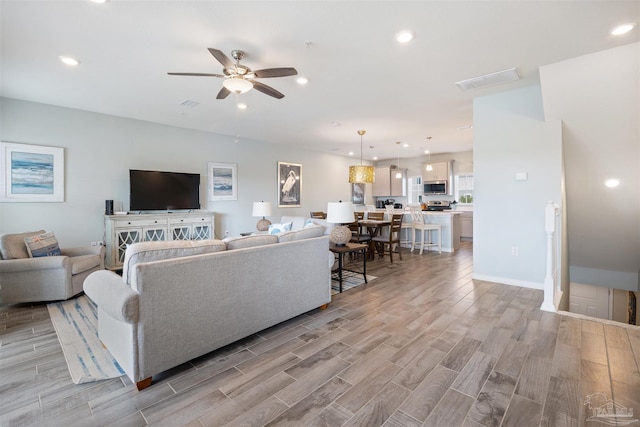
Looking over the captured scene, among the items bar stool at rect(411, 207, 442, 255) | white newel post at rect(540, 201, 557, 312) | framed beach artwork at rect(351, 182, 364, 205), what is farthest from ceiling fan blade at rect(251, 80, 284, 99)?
framed beach artwork at rect(351, 182, 364, 205)

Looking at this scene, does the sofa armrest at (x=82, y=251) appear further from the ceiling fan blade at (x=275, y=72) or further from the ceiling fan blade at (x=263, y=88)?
the ceiling fan blade at (x=275, y=72)

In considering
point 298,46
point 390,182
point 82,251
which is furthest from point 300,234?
point 390,182

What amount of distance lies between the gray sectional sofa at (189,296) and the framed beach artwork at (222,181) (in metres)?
4.00

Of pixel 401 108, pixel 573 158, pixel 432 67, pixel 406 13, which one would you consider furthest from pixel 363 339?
pixel 573 158

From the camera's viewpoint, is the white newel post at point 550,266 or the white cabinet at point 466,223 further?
the white cabinet at point 466,223

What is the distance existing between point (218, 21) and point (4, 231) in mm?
4534

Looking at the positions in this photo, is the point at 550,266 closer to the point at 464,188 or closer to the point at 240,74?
the point at 240,74

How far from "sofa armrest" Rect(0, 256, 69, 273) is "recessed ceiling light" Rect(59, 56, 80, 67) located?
7.32 ft

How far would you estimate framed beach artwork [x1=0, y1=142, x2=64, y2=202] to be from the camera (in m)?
4.01

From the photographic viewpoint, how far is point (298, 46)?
270 centimetres

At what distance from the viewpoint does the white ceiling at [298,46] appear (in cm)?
219

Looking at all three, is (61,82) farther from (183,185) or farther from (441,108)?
(441,108)

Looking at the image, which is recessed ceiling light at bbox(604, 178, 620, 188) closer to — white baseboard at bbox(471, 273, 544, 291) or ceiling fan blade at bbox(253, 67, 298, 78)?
white baseboard at bbox(471, 273, 544, 291)

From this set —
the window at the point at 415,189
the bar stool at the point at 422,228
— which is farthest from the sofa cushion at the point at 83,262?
the window at the point at 415,189
